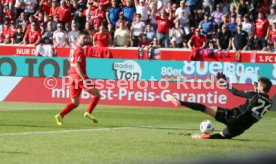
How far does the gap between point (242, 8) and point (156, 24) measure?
11.3ft

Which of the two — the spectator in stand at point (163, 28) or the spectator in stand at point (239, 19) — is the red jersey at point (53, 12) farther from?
the spectator in stand at point (239, 19)

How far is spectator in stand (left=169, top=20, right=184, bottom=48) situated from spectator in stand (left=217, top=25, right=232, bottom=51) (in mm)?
1575

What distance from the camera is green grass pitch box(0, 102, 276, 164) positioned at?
9.42 metres

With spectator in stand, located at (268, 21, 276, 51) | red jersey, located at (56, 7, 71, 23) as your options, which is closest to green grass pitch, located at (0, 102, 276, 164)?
spectator in stand, located at (268, 21, 276, 51)

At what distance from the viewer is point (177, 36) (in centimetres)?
2653

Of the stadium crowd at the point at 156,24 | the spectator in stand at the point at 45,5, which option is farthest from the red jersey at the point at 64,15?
the spectator in stand at the point at 45,5

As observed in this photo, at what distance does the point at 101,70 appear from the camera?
24.6 m

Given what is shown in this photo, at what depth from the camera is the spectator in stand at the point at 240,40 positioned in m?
25.1

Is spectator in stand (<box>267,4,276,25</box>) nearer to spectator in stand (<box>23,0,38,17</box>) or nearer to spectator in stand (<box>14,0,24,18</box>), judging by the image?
spectator in stand (<box>23,0,38,17</box>)

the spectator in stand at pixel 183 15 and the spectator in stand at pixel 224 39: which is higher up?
the spectator in stand at pixel 183 15

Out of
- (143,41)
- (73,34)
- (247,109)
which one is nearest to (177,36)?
(143,41)

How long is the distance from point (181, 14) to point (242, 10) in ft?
7.82

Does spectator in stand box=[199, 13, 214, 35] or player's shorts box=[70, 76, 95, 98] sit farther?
Result: spectator in stand box=[199, 13, 214, 35]

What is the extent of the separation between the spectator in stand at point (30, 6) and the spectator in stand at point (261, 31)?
32.7 feet
